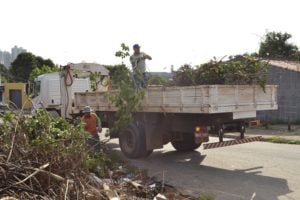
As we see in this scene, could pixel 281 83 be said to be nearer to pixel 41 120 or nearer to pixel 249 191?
pixel 249 191

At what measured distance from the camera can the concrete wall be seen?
21.6m

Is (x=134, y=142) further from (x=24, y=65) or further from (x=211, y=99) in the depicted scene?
(x=24, y=65)

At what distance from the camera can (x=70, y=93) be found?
46.9 feet

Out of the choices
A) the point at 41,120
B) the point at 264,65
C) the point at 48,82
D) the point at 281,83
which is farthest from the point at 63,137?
the point at 281,83

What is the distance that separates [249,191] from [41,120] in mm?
3715

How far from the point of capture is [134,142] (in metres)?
11.6

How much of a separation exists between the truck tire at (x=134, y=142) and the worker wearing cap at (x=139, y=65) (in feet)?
3.51

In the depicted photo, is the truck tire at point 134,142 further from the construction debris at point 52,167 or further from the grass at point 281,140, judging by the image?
the grass at point 281,140

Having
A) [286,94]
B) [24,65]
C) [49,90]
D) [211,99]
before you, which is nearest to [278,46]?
[286,94]

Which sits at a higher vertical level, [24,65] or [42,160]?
[24,65]

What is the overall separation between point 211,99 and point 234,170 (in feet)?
5.98

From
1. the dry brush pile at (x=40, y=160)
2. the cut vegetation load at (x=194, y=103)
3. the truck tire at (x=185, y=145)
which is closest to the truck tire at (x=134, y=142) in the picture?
the cut vegetation load at (x=194, y=103)

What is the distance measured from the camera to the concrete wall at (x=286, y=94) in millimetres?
21609

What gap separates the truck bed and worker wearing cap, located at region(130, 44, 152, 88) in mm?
396
